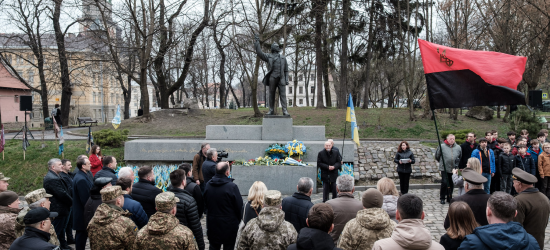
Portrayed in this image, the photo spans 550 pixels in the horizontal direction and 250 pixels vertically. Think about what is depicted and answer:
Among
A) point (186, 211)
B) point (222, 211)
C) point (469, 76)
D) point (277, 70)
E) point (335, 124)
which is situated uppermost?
point (277, 70)

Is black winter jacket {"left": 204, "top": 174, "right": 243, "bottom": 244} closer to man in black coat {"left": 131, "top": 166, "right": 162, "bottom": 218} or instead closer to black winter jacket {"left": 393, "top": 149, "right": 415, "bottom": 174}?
man in black coat {"left": 131, "top": 166, "right": 162, "bottom": 218}

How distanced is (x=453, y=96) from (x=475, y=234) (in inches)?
136

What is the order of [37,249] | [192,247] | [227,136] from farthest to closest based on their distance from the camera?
[227,136] → [192,247] → [37,249]

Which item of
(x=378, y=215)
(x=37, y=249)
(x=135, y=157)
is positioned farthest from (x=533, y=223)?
(x=135, y=157)

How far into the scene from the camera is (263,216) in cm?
347

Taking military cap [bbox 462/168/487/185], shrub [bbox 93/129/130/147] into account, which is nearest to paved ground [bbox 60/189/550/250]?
military cap [bbox 462/168/487/185]

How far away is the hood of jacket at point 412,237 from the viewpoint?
271 centimetres

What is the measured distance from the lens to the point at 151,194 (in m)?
4.70

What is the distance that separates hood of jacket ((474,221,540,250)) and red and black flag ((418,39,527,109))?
9.67 feet

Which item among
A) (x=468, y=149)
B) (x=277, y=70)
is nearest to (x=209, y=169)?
(x=468, y=149)

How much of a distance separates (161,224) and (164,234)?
0.33 ft

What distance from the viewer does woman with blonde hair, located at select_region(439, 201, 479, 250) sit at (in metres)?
3.23

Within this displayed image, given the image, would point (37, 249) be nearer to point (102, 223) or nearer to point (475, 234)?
point (102, 223)

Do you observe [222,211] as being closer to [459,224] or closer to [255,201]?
[255,201]
